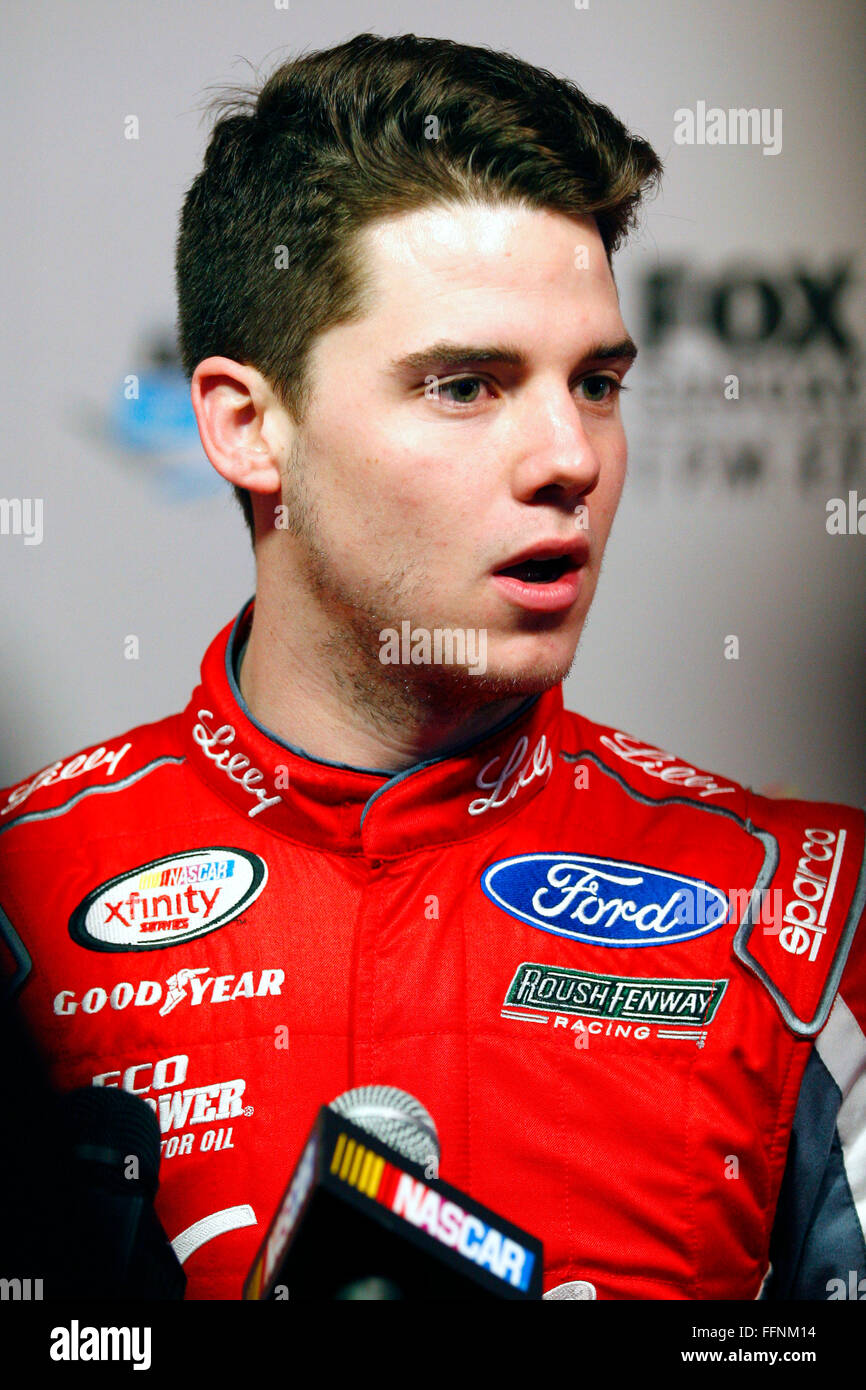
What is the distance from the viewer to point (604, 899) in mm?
1135

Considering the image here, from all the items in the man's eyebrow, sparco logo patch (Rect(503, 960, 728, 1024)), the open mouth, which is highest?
the man's eyebrow

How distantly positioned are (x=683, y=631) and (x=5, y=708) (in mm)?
842

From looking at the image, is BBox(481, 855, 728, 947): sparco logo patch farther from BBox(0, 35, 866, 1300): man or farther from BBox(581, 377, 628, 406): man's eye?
BBox(581, 377, 628, 406): man's eye

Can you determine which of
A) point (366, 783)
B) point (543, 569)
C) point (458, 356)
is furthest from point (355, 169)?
point (366, 783)

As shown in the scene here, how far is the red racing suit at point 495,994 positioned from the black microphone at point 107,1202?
14cm

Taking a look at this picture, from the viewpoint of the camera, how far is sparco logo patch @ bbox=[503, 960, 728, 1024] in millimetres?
1085

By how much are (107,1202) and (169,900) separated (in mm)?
369

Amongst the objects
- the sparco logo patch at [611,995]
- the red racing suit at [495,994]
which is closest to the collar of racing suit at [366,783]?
the red racing suit at [495,994]

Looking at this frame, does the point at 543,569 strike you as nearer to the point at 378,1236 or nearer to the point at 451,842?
the point at 451,842

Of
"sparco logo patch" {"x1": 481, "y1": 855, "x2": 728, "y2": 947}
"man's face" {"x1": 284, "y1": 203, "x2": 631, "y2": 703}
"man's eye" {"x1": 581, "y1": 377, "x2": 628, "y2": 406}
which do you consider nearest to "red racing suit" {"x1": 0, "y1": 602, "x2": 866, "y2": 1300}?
"sparco logo patch" {"x1": 481, "y1": 855, "x2": 728, "y2": 947}

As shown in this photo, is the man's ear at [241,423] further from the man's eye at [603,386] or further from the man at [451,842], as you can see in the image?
the man's eye at [603,386]

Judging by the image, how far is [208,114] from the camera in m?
1.44
